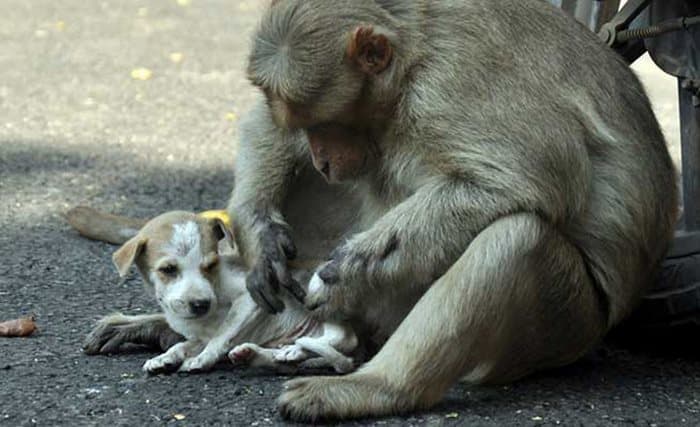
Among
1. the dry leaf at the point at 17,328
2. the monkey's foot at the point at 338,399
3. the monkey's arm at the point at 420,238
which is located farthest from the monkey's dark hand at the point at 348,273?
the dry leaf at the point at 17,328

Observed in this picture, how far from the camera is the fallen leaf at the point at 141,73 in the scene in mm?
11227

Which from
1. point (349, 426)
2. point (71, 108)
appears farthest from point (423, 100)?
point (71, 108)

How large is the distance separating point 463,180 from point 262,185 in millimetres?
1039

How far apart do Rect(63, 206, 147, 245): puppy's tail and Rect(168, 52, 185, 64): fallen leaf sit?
16.2ft

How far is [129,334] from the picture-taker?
5387 millimetres

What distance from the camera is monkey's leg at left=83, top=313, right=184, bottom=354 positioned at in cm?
535

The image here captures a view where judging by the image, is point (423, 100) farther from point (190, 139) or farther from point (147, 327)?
point (190, 139)

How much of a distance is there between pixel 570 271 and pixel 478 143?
1.76 feet

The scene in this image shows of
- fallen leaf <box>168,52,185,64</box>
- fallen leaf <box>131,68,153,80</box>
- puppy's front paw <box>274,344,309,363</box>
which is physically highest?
fallen leaf <box>168,52,185,64</box>

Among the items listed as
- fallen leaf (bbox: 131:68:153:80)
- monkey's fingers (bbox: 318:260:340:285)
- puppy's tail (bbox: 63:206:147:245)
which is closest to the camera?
monkey's fingers (bbox: 318:260:340:285)

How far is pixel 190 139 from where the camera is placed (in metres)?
9.52

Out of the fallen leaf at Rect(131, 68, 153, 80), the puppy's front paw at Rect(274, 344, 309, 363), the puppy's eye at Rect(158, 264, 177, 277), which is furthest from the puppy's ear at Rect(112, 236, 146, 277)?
the fallen leaf at Rect(131, 68, 153, 80)

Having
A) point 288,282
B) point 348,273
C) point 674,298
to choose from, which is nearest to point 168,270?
point 288,282

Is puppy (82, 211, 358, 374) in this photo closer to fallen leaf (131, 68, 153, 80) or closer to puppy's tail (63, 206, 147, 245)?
puppy's tail (63, 206, 147, 245)
